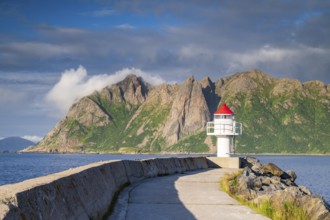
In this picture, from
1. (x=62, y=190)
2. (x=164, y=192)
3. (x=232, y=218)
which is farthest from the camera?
(x=164, y=192)

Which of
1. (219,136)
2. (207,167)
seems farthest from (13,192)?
(219,136)

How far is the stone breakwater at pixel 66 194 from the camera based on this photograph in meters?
6.30

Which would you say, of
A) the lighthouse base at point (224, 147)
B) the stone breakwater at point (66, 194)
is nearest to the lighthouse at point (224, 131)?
the lighthouse base at point (224, 147)

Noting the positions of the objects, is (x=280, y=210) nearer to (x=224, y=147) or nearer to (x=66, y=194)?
(x=66, y=194)

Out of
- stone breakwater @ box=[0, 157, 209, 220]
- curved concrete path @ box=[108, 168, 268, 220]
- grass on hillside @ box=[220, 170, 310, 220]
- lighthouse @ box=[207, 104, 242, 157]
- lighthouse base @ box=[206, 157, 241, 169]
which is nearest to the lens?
stone breakwater @ box=[0, 157, 209, 220]

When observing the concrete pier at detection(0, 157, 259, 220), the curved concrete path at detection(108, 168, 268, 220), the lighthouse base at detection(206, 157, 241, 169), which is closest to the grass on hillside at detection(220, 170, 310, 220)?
the curved concrete path at detection(108, 168, 268, 220)

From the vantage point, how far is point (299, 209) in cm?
1516

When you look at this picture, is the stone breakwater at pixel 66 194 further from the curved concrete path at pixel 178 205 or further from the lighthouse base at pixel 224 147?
the lighthouse base at pixel 224 147

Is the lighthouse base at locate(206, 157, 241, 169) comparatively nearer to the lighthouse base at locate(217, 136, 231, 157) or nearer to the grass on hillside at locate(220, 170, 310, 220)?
the lighthouse base at locate(217, 136, 231, 157)

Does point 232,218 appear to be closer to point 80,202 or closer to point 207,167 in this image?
point 80,202

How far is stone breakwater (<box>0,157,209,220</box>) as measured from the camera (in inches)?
248

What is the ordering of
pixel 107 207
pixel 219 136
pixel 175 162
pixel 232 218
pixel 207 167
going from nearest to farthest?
pixel 232 218 → pixel 107 207 → pixel 175 162 → pixel 207 167 → pixel 219 136

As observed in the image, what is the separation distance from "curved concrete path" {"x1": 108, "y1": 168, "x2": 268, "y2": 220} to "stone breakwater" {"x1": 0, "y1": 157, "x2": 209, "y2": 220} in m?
0.58

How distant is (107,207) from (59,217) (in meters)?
5.33
